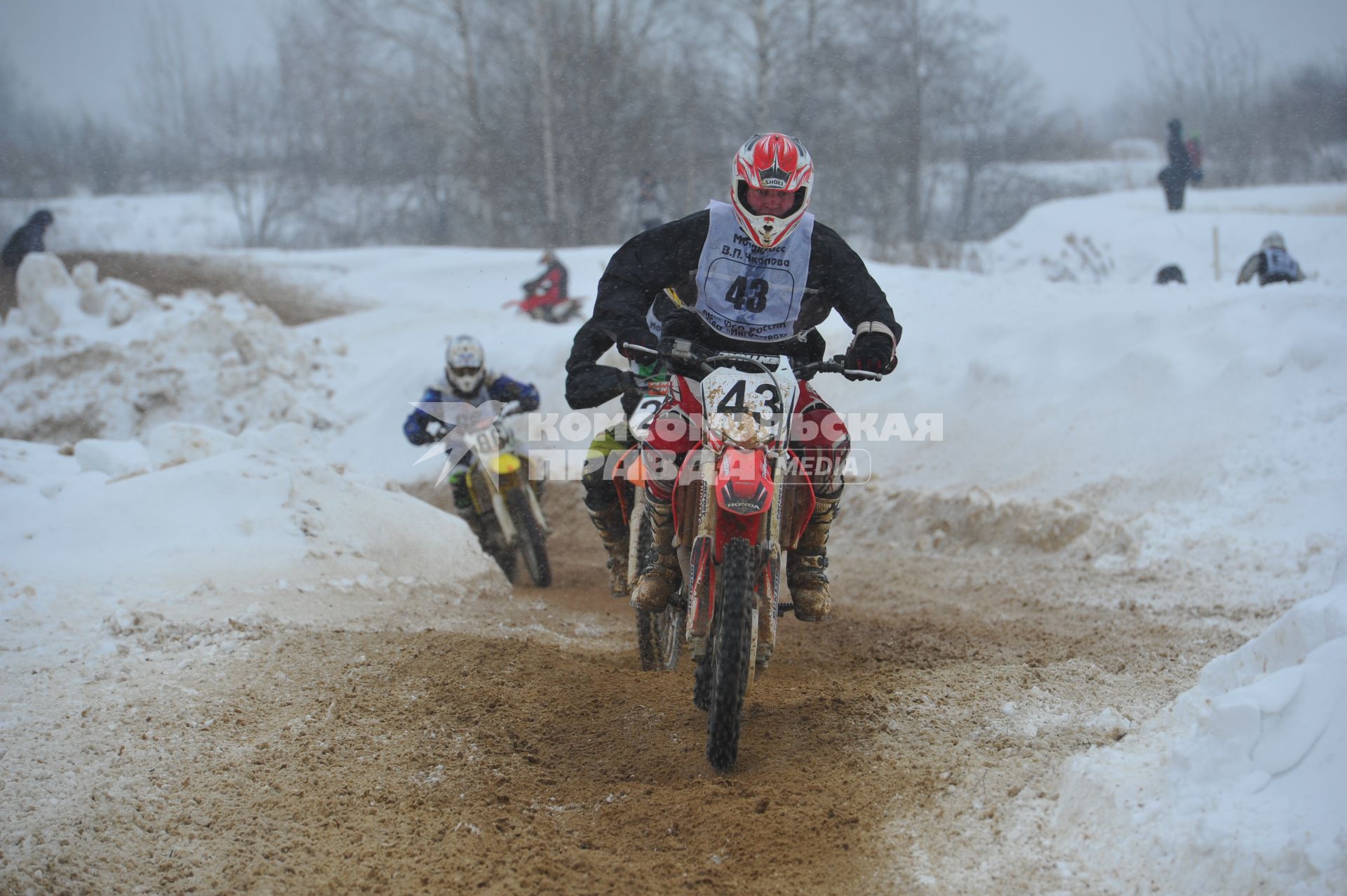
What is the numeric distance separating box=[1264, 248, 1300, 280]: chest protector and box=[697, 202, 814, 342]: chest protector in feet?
38.2

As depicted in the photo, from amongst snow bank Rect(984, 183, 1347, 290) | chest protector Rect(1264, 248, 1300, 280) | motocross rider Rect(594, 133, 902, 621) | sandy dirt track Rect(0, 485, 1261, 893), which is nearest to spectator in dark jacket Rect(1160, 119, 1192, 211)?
snow bank Rect(984, 183, 1347, 290)

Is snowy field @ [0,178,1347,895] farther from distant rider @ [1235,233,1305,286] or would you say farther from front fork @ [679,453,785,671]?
distant rider @ [1235,233,1305,286]

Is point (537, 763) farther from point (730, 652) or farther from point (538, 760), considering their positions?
point (730, 652)

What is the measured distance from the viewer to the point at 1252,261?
13.9 m

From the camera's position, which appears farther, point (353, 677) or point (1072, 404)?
point (1072, 404)

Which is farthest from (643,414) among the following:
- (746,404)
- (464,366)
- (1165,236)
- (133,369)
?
(1165,236)

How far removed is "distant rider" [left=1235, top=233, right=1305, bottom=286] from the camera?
13508 millimetres

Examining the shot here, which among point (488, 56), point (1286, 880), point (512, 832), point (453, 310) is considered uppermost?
point (488, 56)

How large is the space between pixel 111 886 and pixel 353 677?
174 centimetres

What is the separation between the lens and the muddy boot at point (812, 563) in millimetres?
4352

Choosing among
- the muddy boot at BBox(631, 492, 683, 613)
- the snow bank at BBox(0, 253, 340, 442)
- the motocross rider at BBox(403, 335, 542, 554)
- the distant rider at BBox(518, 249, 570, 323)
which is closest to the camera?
the muddy boot at BBox(631, 492, 683, 613)

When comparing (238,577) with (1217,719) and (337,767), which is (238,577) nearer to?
(337,767)

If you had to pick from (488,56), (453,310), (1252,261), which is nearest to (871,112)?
(488,56)

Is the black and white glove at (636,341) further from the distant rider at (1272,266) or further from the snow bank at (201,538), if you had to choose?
the distant rider at (1272,266)
